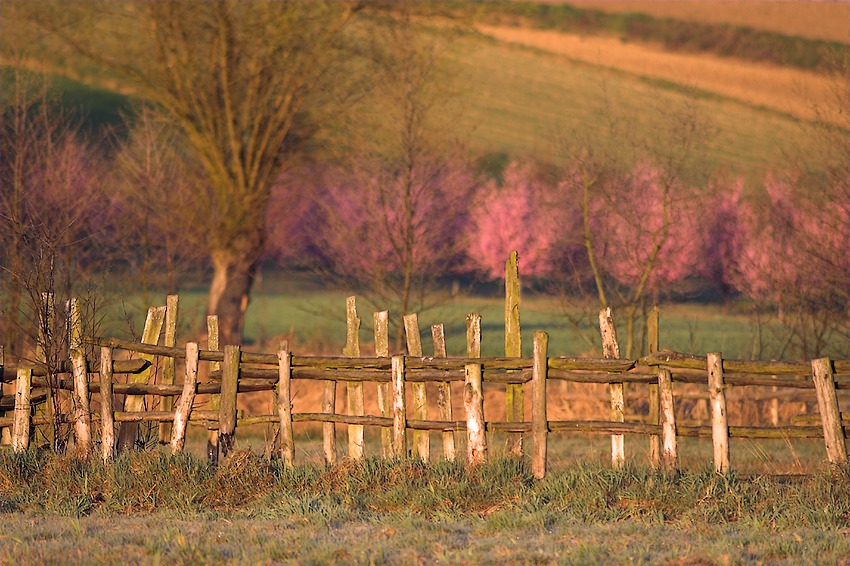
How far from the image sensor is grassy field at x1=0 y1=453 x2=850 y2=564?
7.29m

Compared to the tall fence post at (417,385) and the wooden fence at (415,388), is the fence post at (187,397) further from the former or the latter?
the tall fence post at (417,385)

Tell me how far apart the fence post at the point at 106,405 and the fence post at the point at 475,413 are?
10.7 feet

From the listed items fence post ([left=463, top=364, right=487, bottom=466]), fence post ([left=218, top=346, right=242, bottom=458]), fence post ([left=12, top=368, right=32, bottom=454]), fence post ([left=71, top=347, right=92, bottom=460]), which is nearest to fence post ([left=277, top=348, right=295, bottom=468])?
fence post ([left=218, top=346, right=242, bottom=458])

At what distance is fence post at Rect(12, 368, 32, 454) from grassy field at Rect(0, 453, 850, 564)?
2.23 feet

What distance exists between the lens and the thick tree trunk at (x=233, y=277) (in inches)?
984

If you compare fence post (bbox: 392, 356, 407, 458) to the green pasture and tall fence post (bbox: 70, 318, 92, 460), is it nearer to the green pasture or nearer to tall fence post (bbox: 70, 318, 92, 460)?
tall fence post (bbox: 70, 318, 92, 460)

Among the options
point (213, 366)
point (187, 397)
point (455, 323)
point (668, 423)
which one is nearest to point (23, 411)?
point (187, 397)

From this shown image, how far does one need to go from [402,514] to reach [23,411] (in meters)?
4.24

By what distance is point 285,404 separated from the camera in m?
10.3

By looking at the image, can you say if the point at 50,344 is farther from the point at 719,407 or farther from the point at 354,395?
the point at 719,407

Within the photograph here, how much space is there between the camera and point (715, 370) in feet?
31.9

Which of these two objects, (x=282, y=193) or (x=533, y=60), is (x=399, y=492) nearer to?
(x=282, y=193)

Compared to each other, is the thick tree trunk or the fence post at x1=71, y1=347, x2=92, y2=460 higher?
the thick tree trunk

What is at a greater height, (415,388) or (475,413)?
(415,388)
